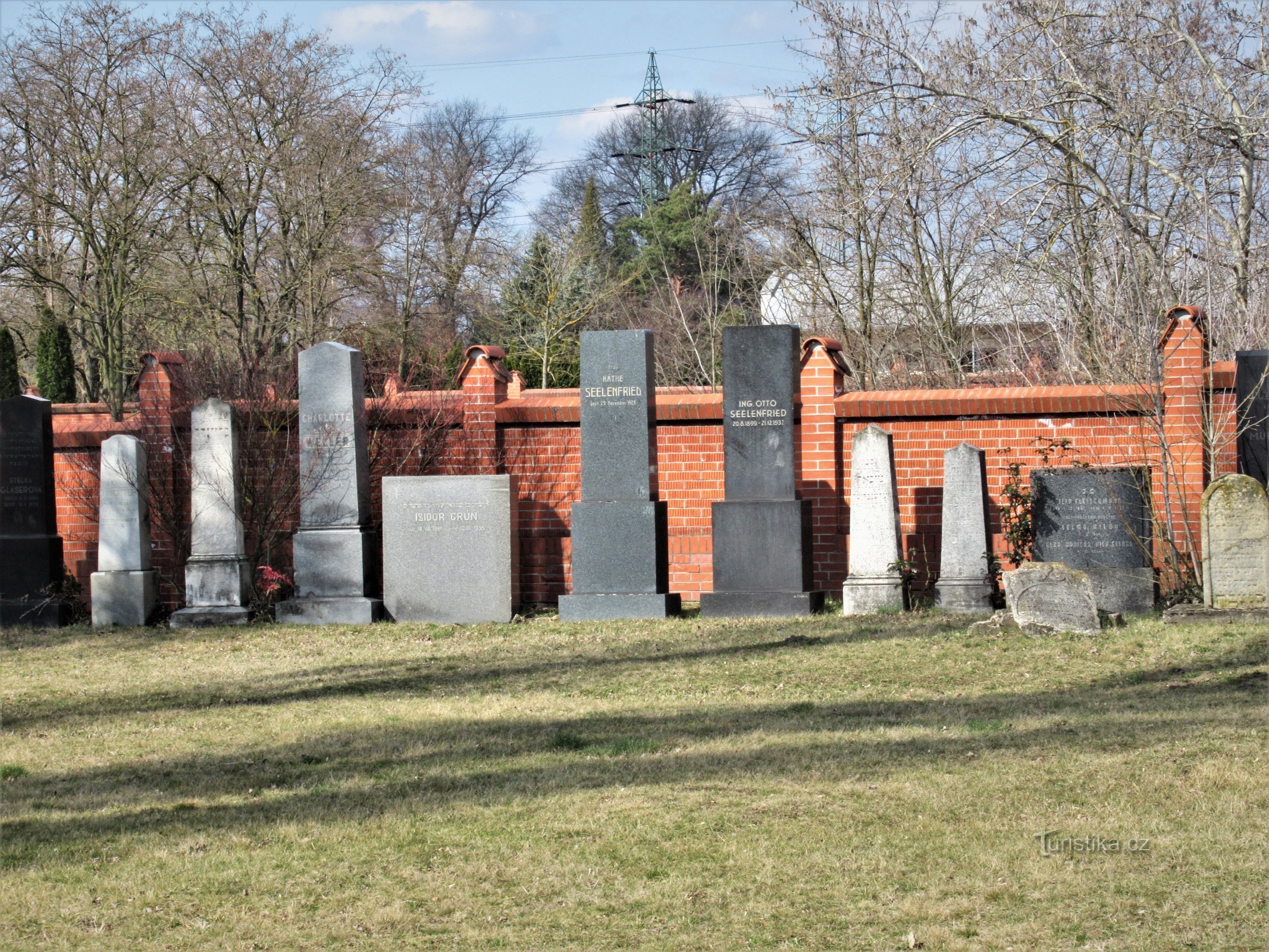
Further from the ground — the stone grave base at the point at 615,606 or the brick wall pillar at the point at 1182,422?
the brick wall pillar at the point at 1182,422

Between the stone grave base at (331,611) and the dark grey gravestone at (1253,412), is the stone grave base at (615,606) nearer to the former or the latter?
the stone grave base at (331,611)

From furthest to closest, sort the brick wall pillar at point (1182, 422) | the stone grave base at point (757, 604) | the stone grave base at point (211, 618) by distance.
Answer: the stone grave base at point (211, 618), the stone grave base at point (757, 604), the brick wall pillar at point (1182, 422)

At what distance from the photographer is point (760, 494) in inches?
479

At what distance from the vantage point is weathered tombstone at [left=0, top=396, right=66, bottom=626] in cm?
1338

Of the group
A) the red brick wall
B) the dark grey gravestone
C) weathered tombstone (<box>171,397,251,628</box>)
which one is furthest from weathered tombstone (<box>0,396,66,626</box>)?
the dark grey gravestone

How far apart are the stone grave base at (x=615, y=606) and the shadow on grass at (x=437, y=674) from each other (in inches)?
21.0

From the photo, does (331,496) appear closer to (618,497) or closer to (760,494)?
(618,497)

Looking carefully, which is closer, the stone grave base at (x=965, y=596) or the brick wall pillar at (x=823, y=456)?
the stone grave base at (x=965, y=596)

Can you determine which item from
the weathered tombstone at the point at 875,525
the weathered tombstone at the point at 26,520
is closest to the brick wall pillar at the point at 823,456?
the weathered tombstone at the point at 875,525

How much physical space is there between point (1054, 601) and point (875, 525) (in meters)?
2.00

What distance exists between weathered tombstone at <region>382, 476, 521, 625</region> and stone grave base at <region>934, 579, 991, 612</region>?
3.91m

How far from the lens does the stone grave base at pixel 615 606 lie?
12242 mm

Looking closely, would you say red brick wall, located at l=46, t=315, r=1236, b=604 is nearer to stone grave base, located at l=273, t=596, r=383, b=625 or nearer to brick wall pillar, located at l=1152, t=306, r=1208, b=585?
brick wall pillar, located at l=1152, t=306, r=1208, b=585

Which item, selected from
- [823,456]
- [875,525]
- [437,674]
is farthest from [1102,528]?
[437,674]
